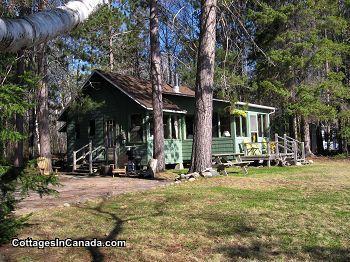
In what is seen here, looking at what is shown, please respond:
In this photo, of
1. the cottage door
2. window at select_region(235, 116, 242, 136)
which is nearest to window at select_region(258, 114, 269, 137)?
window at select_region(235, 116, 242, 136)

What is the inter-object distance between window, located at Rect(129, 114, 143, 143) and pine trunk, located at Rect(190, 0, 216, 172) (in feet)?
21.9

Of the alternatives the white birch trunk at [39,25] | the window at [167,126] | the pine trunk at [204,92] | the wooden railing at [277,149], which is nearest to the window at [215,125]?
the wooden railing at [277,149]

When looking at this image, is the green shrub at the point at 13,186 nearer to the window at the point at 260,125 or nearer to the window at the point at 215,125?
the window at the point at 215,125

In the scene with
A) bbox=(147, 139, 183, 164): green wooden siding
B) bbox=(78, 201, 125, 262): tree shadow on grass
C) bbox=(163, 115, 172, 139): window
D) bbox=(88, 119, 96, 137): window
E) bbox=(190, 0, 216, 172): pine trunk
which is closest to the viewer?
bbox=(78, 201, 125, 262): tree shadow on grass

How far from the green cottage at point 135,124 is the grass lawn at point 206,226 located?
10.3 m

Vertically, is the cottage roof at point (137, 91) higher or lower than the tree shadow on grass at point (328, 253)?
higher

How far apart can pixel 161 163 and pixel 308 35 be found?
1485 cm

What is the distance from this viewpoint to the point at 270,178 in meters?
13.6

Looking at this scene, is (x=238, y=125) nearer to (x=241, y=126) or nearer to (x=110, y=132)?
(x=241, y=126)

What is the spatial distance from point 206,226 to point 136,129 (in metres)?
14.2

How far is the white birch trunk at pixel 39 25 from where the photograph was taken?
2.10m

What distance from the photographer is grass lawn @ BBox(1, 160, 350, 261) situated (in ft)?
17.8

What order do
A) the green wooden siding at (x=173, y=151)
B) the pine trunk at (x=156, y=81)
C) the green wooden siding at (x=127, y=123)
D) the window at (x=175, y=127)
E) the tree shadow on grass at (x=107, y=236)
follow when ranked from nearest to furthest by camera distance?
the tree shadow on grass at (x=107, y=236) < the pine trunk at (x=156, y=81) < the green wooden siding at (x=127, y=123) < the green wooden siding at (x=173, y=151) < the window at (x=175, y=127)

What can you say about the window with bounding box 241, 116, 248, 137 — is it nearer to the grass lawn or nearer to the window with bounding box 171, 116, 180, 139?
the window with bounding box 171, 116, 180, 139
